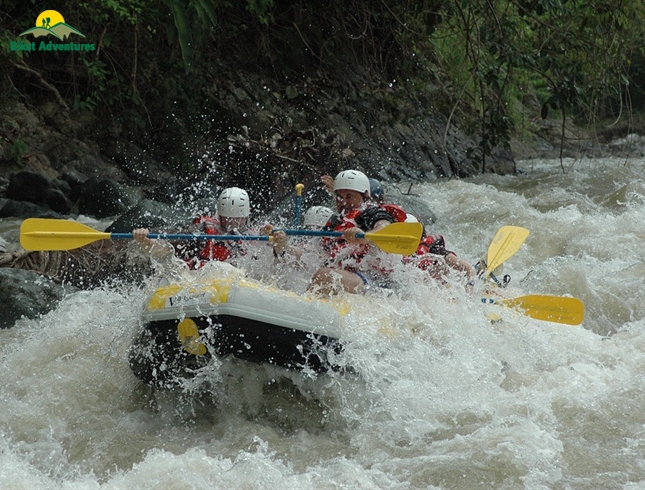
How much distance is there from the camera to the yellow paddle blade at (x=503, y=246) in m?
6.61

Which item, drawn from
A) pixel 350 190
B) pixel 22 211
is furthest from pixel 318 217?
pixel 22 211

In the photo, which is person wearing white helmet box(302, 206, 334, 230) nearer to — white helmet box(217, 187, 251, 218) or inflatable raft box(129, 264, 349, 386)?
white helmet box(217, 187, 251, 218)

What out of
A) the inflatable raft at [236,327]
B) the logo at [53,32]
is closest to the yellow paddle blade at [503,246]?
the inflatable raft at [236,327]

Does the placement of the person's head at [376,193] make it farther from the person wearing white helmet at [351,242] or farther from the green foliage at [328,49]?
the green foliage at [328,49]

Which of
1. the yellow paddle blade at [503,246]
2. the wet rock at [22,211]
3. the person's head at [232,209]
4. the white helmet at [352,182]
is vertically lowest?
the wet rock at [22,211]

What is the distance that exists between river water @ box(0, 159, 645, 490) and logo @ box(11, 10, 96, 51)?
182 inches

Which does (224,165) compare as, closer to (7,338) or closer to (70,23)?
(70,23)

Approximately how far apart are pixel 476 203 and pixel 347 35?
3.32 m

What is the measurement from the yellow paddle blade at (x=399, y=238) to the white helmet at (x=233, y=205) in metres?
1.03

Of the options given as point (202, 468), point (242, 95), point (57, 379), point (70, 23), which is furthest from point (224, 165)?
point (202, 468)

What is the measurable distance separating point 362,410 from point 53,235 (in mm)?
2154

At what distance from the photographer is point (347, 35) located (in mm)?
11531

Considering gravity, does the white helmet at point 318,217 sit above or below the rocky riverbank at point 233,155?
above

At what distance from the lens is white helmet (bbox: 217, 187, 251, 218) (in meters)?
5.55
